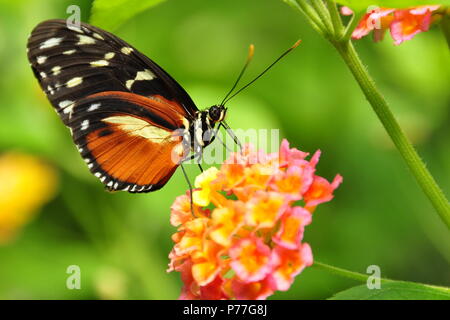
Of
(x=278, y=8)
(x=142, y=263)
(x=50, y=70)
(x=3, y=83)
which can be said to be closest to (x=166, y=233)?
(x=142, y=263)

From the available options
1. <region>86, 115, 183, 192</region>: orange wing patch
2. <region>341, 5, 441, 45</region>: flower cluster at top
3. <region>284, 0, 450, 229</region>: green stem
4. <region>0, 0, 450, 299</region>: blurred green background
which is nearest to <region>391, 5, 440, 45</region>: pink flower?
<region>341, 5, 441, 45</region>: flower cluster at top

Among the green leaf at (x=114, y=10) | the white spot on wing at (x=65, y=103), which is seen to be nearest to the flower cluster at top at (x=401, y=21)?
the green leaf at (x=114, y=10)

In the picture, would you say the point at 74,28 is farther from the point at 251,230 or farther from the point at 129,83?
the point at 251,230

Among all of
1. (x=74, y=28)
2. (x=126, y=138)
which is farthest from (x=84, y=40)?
(x=126, y=138)

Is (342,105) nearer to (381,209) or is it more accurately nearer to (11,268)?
(381,209)

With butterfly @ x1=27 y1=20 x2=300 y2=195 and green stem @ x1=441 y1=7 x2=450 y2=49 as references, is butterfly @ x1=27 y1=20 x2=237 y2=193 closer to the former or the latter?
butterfly @ x1=27 y1=20 x2=300 y2=195

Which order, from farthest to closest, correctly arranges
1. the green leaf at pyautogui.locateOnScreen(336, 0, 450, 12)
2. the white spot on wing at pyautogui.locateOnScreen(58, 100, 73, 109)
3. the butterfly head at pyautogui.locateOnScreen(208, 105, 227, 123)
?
the butterfly head at pyautogui.locateOnScreen(208, 105, 227, 123) < the white spot on wing at pyautogui.locateOnScreen(58, 100, 73, 109) < the green leaf at pyautogui.locateOnScreen(336, 0, 450, 12)

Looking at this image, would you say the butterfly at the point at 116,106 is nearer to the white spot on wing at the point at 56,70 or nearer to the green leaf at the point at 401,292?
the white spot on wing at the point at 56,70
